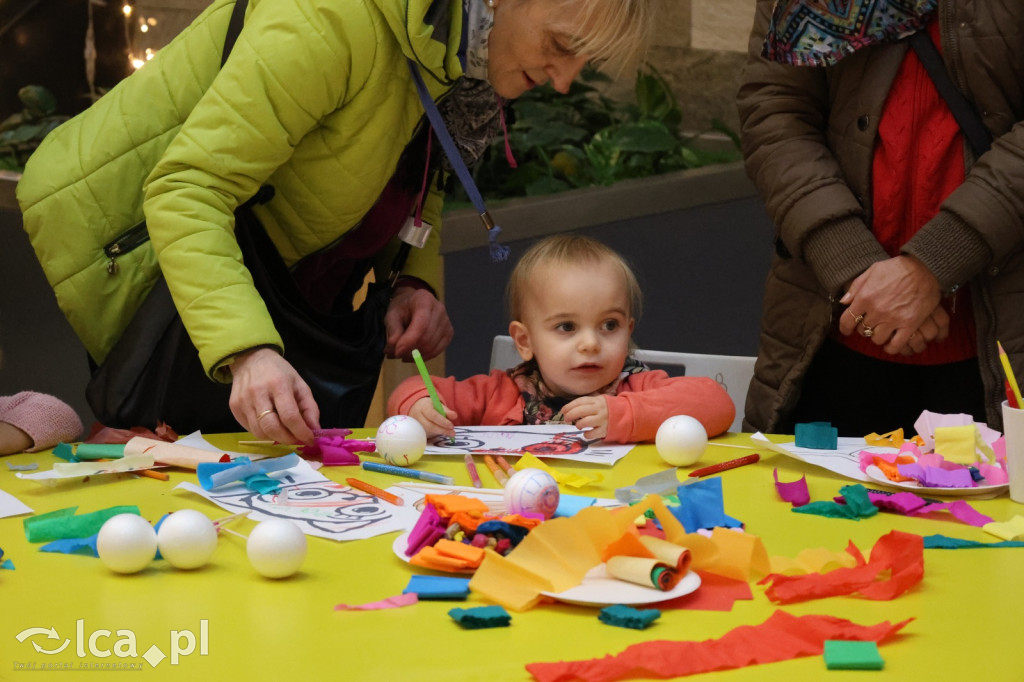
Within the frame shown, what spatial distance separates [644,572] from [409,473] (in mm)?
535

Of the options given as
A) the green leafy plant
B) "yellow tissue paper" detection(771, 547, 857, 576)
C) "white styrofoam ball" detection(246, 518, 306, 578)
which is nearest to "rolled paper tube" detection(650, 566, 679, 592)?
"yellow tissue paper" detection(771, 547, 857, 576)

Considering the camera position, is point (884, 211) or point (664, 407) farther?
point (884, 211)

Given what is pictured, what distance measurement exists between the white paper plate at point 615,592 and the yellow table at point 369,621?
0.04ft

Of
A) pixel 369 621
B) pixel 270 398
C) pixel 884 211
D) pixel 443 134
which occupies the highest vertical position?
pixel 443 134

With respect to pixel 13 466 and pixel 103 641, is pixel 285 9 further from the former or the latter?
pixel 103 641

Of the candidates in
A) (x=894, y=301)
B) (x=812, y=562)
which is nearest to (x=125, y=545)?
(x=812, y=562)

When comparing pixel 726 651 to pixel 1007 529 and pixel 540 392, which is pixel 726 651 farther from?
pixel 540 392

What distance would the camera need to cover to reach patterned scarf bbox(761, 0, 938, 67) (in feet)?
5.94

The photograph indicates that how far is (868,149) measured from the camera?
1.85m

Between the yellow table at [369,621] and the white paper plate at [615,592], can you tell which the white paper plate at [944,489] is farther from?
the white paper plate at [615,592]

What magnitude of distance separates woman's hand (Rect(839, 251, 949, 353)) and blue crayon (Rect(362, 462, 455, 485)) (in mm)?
756

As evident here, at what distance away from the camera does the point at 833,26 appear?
1.86 m

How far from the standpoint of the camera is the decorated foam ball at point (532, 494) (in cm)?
118

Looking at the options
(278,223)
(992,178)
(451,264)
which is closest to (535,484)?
(278,223)
